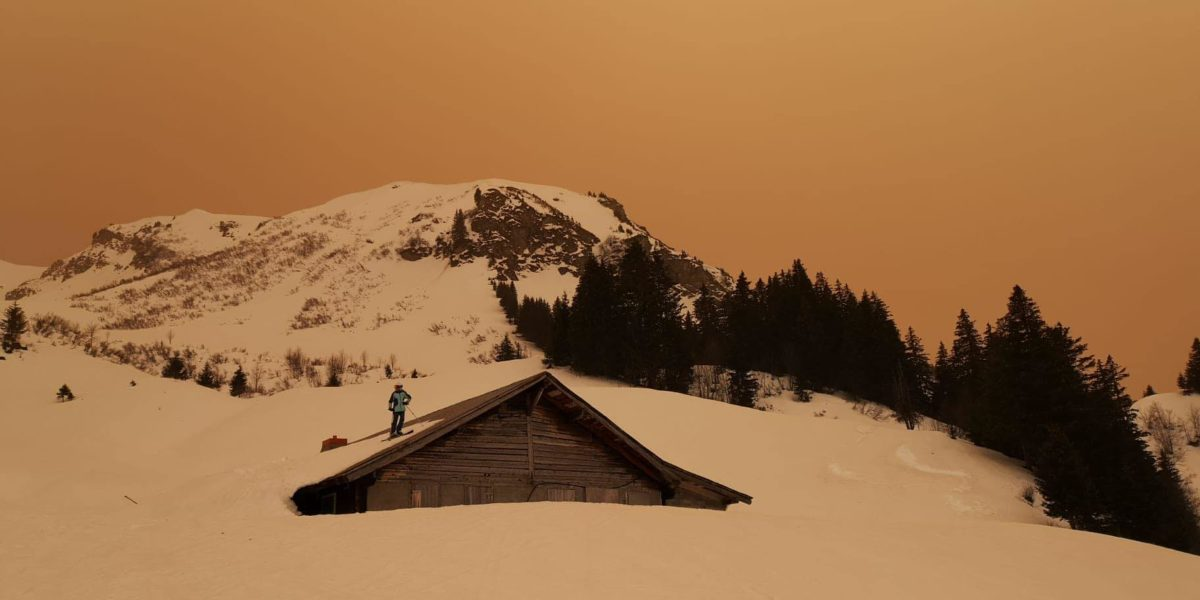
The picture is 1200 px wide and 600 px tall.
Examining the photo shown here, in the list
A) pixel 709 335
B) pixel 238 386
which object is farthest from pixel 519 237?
pixel 238 386

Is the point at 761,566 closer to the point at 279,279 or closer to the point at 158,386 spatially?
the point at 158,386

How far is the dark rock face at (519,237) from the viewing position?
429 feet

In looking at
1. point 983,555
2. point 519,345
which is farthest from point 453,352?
point 983,555

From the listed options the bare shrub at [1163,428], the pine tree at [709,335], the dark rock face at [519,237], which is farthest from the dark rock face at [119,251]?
the bare shrub at [1163,428]

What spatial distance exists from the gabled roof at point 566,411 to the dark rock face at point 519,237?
101 m

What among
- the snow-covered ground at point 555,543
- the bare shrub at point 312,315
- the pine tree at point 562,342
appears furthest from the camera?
the bare shrub at point 312,315

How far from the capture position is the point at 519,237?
142 metres

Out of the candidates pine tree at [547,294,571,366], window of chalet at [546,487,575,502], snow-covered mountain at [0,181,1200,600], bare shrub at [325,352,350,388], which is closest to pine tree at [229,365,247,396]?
snow-covered mountain at [0,181,1200,600]

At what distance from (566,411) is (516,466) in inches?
85.7

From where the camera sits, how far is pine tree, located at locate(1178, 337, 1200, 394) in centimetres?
5984

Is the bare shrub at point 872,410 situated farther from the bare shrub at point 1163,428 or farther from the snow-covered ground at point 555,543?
the snow-covered ground at point 555,543

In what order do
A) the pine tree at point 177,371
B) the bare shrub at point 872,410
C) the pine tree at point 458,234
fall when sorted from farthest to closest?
the pine tree at point 458,234 → the pine tree at point 177,371 → the bare shrub at point 872,410

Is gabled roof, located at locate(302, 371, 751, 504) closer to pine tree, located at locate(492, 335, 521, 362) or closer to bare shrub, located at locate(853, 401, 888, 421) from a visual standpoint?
bare shrub, located at locate(853, 401, 888, 421)

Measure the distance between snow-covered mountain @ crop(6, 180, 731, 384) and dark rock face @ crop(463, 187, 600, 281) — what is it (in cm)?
39
